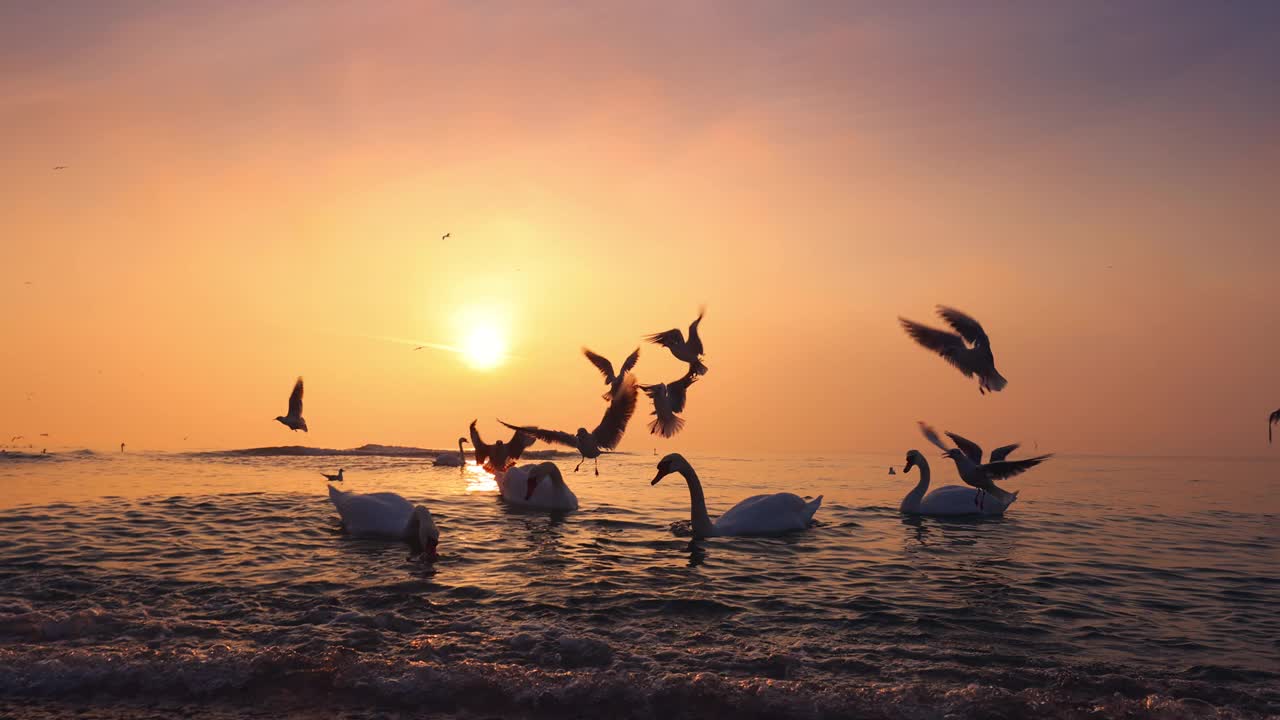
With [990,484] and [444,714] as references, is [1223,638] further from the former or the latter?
[990,484]

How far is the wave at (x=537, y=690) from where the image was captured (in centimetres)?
586

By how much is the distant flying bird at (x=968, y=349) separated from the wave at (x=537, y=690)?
10.6 meters

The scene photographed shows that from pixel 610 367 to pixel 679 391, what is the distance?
3.77 meters

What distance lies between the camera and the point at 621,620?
813 centimetres

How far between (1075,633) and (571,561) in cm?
652

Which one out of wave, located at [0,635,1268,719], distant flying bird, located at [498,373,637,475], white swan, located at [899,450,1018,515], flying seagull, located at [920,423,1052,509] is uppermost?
distant flying bird, located at [498,373,637,475]

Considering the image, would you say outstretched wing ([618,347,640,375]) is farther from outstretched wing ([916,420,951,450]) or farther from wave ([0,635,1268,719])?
wave ([0,635,1268,719])

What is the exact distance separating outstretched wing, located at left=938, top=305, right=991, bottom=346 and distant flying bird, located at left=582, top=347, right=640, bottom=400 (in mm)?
8338

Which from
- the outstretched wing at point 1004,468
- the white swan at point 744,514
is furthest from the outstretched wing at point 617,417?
the outstretched wing at point 1004,468

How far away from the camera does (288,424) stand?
25484mm

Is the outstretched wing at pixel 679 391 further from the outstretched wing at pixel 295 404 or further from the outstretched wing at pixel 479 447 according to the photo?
the outstretched wing at pixel 295 404

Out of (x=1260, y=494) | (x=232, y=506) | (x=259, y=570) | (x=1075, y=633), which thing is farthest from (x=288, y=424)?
(x=1260, y=494)

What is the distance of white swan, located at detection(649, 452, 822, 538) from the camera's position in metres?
13.9

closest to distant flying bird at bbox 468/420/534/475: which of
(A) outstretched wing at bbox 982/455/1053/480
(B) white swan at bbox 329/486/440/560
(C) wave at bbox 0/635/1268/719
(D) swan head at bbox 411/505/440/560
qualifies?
(B) white swan at bbox 329/486/440/560
